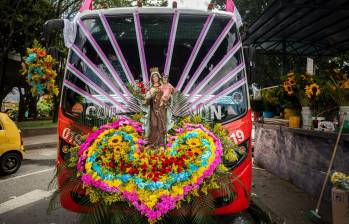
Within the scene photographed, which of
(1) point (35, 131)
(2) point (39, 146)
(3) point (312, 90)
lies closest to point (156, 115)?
(3) point (312, 90)

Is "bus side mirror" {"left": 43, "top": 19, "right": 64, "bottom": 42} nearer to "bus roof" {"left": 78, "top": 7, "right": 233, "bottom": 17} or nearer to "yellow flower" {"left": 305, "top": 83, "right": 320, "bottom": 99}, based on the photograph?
"bus roof" {"left": 78, "top": 7, "right": 233, "bottom": 17}

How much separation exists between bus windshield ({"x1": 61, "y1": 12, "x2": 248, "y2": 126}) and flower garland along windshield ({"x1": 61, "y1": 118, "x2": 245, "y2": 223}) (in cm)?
126

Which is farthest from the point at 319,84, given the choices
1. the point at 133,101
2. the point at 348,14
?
Result: the point at 133,101

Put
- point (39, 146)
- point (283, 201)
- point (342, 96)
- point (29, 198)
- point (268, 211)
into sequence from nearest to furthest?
point (268, 211) < point (342, 96) < point (283, 201) < point (29, 198) < point (39, 146)

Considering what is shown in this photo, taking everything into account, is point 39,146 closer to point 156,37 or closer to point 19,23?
point 19,23

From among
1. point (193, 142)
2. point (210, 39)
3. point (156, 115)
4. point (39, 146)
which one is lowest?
point (39, 146)

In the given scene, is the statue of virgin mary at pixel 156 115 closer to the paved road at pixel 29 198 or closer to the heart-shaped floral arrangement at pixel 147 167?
the heart-shaped floral arrangement at pixel 147 167

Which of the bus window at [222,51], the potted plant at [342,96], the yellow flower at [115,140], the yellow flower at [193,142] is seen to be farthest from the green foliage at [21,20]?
the yellow flower at [193,142]

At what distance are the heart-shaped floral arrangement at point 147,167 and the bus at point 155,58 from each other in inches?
43.9

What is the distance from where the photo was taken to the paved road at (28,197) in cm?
570

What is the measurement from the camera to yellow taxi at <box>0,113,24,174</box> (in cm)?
930

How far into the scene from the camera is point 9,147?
31.0 feet

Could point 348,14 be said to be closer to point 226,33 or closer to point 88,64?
point 226,33

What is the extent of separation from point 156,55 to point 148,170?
202 centimetres
